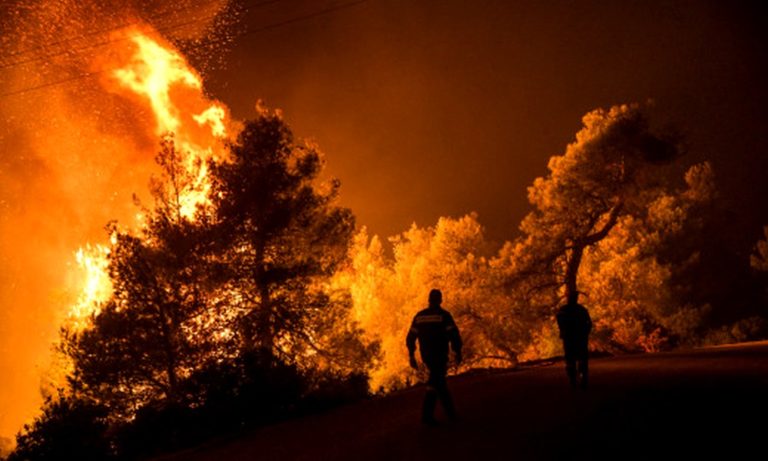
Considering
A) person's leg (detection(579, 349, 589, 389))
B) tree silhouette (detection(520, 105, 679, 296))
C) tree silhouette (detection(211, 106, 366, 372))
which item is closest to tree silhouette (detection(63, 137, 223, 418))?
tree silhouette (detection(211, 106, 366, 372))

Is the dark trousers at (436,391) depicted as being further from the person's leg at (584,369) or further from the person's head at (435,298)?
the person's leg at (584,369)

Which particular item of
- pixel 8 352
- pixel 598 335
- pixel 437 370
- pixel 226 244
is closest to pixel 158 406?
pixel 226 244

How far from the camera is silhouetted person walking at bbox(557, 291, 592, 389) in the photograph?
34.3 feet

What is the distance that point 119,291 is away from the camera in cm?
1834

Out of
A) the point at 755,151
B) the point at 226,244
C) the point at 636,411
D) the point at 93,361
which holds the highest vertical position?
the point at 755,151

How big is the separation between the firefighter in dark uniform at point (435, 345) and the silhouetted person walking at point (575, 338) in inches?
132

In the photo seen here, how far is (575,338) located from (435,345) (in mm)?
3885

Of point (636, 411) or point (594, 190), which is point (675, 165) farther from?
point (636, 411)

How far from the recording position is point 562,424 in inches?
293

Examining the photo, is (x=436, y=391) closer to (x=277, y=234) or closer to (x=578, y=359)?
(x=578, y=359)

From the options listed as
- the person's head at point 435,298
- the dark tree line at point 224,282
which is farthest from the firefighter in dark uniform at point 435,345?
the dark tree line at point 224,282

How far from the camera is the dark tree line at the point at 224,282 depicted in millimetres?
17844

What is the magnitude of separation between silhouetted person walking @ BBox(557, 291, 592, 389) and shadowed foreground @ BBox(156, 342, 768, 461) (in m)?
0.38

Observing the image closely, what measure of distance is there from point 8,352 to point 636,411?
146 metres
